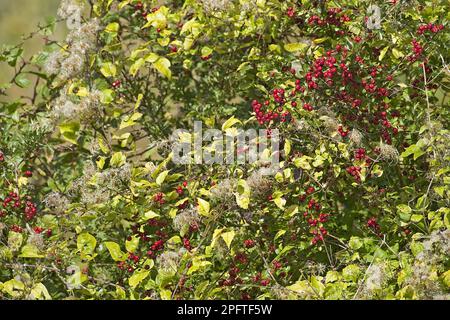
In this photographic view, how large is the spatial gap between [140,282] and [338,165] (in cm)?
95

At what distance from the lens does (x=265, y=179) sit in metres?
2.71

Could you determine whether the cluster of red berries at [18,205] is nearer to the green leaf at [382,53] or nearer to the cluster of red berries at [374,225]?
the cluster of red berries at [374,225]

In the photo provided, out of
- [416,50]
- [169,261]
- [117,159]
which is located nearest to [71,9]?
[117,159]

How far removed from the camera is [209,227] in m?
2.72

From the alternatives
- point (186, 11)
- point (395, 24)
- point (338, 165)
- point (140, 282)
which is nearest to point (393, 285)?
point (338, 165)

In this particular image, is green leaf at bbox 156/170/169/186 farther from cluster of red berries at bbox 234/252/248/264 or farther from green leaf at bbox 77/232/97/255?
cluster of red berries at bbox 234/252/248/264

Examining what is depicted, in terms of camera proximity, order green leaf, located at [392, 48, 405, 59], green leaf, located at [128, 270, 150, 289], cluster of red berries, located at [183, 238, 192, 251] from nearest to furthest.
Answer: green leaf, located at [128, 270, 150, 289], cluster of red berries, located at [183, 238, 192, 251], green leaf, located at [392, 48, 405, 59]

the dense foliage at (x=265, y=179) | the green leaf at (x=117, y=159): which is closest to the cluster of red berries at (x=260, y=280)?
the dense foliage at (x=265, y=179)

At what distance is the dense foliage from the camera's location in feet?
8.68

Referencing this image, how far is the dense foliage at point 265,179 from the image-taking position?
265 centimetres

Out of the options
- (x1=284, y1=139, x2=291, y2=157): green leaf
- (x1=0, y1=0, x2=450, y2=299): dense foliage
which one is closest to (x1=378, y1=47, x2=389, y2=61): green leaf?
(x1=0, y1=0, x2=450, y2=299): dense foliage

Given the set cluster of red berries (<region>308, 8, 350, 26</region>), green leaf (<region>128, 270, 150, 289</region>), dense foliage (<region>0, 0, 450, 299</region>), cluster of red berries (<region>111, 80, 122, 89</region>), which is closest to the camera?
green leaf (<region>128, 270, 150, 289</region>)

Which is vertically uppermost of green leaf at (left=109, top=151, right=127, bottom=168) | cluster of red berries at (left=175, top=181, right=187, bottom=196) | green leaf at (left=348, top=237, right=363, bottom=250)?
green leaf at (left=109, top=151, right=127, bottom=168)
